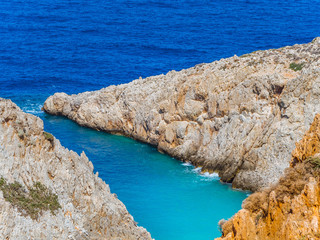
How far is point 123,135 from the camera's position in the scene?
73.8 m

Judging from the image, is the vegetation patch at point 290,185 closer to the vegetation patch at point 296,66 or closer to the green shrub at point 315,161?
the green shrub at point 315,161

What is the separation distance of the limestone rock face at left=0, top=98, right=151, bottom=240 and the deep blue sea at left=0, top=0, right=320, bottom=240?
42.2ft

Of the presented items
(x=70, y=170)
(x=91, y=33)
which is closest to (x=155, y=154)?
(x=70, y=170)

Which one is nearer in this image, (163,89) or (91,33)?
(163,89)

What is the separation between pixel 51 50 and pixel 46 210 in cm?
8375

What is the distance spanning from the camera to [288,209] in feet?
76.0

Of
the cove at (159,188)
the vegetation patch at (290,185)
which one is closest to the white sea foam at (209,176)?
the cove at (159,188)

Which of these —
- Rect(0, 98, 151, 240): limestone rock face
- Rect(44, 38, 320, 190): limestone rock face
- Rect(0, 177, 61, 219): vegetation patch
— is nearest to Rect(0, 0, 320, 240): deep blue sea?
Rect(44, 38, 320, 190): limestone rock face

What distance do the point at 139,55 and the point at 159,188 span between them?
56192 mm

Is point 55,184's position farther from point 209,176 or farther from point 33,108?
point 33,108

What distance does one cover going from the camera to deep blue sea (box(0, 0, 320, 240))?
185 feet

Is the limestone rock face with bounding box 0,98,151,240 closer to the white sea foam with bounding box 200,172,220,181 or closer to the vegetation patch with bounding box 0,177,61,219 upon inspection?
the vegetation patch with bounding box 0,177,61,219

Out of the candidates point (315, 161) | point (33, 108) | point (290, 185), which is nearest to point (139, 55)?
point (33, 108)

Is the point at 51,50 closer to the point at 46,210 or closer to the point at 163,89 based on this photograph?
the point at 163,89
